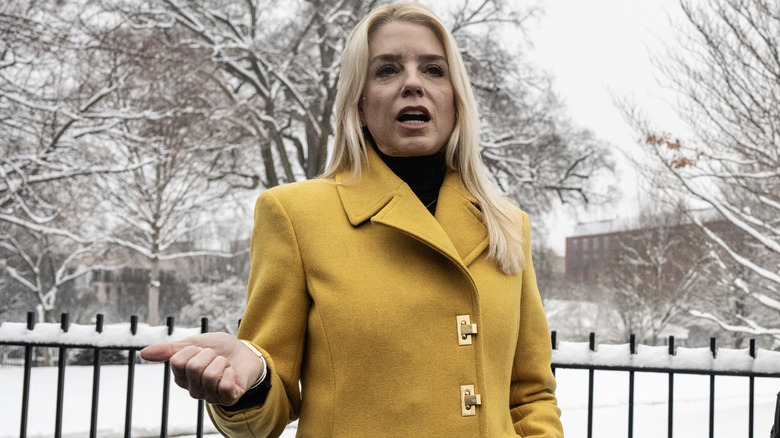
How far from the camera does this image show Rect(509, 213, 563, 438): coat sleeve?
1.90 m

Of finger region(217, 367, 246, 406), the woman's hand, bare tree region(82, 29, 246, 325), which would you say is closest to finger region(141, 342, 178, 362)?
the woman's hand

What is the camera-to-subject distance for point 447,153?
6.52 feet

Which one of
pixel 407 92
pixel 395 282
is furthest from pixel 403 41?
pixel 395 282

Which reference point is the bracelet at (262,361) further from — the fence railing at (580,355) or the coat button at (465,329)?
the fence railing at (580,355)

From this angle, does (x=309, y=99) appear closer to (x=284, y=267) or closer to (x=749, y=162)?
(x=749, y=162)

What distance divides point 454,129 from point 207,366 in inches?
40.4

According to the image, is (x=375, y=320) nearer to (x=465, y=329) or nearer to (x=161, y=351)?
(x=465, y=329)

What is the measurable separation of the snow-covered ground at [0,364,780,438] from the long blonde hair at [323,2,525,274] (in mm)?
5528

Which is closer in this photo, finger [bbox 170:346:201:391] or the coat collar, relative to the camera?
finger [bbox 170:346:201:391]

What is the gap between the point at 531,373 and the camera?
195 cm

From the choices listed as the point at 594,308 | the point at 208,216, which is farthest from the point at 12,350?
the point at 594,308

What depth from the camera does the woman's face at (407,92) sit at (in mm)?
1869

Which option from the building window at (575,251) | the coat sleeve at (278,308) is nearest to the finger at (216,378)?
the coat sleeve at (278,308)

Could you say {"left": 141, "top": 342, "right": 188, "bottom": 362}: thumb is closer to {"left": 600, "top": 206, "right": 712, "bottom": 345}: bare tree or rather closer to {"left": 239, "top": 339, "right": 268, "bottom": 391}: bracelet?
{"left": 239, "top": 339, "right": 268, "bottom": 391}: bracelet
